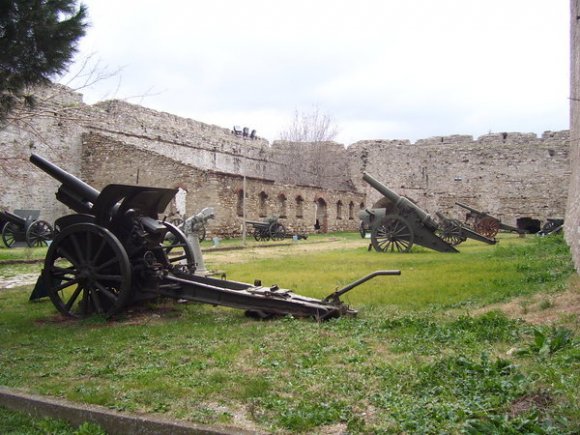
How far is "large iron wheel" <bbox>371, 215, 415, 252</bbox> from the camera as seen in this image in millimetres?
14081

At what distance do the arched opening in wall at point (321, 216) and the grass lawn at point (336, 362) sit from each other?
20.5 m

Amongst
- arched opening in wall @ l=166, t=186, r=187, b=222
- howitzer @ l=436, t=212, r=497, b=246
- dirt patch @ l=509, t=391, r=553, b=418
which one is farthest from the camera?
arched opening in wall @ l=166, t=186, r=187, b=222

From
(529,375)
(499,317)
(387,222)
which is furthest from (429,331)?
(387,222)

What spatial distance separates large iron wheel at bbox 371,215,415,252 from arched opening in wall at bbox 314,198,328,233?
13031 millimetres

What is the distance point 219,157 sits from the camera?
91.6 feet

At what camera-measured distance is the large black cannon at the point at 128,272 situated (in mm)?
5586

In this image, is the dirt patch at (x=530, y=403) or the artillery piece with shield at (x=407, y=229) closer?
the dirt patch at (x=530, y=403)

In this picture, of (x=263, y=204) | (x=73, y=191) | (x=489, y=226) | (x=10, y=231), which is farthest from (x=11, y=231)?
(x=489, y=226)

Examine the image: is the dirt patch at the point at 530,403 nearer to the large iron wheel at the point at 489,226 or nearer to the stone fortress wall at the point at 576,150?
the stone fortress wall at the point at 576,150

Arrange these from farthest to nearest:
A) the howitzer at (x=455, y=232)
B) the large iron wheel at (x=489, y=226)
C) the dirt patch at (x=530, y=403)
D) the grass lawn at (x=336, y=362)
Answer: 1. the large iron wheel at (x=489, y=226)
2. the howitzer at (x=455, y=232)
3. the grass lawn at (x=336, y=362)
4. the dirt patch at (x=530, y=403)

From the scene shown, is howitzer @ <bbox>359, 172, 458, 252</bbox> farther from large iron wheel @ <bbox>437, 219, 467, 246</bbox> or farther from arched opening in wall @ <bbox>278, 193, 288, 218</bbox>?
arched opening in wall @ <bbox>278, 193, 288, 218</bbox>

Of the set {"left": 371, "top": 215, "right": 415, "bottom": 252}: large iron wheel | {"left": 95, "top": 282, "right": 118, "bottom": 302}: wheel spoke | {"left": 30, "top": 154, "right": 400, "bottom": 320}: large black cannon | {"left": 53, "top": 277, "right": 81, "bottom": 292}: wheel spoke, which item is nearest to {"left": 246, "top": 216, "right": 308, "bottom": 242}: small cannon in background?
{"left": 371, "top": 215, "right": 415, "bottom": 252}: large iron wheel

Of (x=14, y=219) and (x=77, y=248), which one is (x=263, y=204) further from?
(x=77, y=248)

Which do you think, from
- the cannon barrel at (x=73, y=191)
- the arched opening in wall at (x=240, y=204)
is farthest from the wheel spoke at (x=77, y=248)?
the arched opening in wall at (x=240, y=204)
